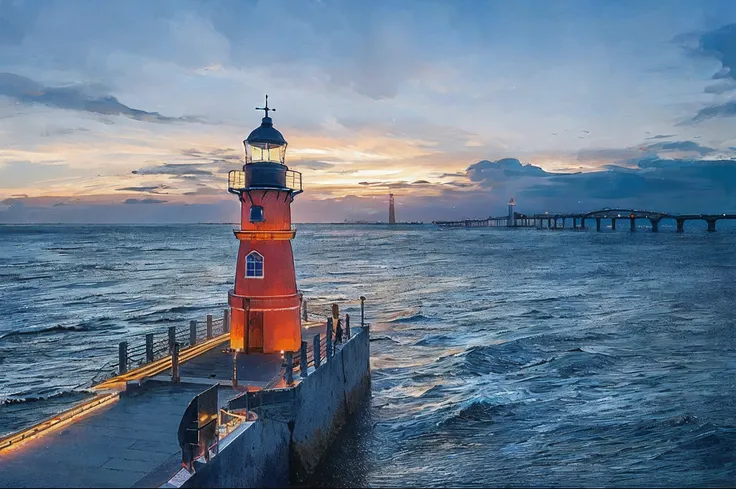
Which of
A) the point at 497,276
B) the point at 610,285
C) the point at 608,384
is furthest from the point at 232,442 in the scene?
the point at 497,276

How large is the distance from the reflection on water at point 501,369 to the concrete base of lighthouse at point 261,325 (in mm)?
3502

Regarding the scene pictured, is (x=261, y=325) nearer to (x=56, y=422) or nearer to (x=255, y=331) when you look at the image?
(x=255, y=331)

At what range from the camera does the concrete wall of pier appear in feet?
A: 34.9

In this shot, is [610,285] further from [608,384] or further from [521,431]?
[521,431]

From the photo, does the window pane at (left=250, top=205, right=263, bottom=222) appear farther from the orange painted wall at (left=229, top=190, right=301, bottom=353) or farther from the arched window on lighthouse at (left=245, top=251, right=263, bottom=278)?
the arched window on lighthouse at (left=245, top=251, right=263, bottom=278)

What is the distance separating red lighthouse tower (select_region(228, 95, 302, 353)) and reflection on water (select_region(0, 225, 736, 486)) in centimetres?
387

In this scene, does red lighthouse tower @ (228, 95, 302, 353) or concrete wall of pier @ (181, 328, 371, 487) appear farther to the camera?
red lighthouse tower @ (228, 95, 302, 353)

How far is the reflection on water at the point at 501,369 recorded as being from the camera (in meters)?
15.2

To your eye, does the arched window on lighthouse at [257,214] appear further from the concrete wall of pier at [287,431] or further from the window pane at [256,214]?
the concrete wall of pier at [287,431]

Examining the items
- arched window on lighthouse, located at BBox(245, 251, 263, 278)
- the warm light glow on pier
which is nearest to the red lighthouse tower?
arched window on lighthouse, located at BBox(245, 251, 263, 278)

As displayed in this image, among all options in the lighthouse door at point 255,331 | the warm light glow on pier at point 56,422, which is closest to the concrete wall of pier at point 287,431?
the lighthouse door at point 255,331

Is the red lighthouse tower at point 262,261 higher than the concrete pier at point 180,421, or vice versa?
the red lighthouse tower at point 262,261

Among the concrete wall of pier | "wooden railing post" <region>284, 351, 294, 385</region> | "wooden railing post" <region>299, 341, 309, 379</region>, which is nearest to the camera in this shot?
the concrete wall of pier

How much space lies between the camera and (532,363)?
2527 cm
